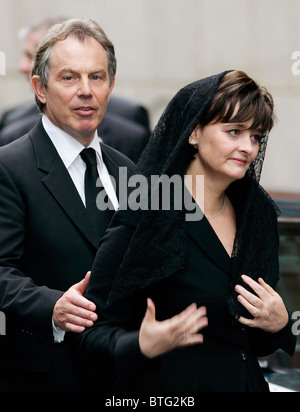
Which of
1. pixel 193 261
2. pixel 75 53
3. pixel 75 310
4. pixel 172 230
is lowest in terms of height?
pixel 75 310

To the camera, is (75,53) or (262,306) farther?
(75,53)

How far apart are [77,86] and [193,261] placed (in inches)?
37.3

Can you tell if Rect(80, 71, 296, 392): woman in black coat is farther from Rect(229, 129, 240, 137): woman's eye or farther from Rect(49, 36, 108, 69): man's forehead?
Rect(49, 36, 108, 69): man's forehead

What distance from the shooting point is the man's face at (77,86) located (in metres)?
3.75

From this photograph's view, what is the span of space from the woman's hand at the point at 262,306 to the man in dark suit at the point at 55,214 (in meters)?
0.54

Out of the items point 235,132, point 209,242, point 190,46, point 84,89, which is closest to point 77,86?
point 84,89

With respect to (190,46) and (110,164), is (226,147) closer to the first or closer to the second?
(110,164)

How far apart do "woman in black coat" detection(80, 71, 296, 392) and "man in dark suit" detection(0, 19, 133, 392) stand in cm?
19

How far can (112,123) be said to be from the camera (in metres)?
5.57

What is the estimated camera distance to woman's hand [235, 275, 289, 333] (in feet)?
10.4

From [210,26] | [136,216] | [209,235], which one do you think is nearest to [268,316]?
[209,235]

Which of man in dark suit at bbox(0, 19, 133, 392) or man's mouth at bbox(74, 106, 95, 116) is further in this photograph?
man's mouth at bbox(74, 106, 95, 116)

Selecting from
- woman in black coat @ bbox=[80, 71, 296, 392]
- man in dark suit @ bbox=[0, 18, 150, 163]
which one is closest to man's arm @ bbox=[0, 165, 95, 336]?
woman in black coat @ bbox=[80, 71, 296, 392]
